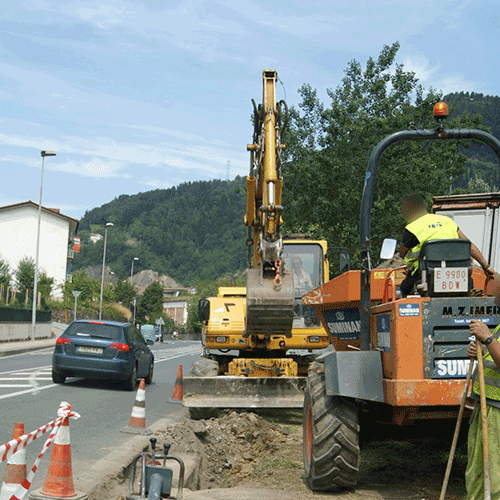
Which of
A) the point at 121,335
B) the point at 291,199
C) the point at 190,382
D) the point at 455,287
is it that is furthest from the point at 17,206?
the point at 455,287

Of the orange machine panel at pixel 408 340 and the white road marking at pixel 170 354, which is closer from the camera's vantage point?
the orange machine panel at pixel 408 340

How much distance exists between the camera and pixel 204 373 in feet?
36.7

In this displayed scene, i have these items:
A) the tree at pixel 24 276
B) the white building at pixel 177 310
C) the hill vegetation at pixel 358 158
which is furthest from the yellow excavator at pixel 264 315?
the white building at pixel 177 310

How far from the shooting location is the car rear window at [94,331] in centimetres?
1583

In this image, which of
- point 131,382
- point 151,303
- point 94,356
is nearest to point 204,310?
point 94,356

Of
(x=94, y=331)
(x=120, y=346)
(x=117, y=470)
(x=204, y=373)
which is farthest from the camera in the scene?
(x=94, y=331)

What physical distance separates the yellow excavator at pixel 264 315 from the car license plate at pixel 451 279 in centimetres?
418

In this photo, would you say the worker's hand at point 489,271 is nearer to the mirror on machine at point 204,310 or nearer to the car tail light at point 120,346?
the mirror on machine at point 204,310

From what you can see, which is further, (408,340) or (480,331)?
(408,340)

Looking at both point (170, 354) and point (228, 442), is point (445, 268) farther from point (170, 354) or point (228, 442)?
point (170, 354)

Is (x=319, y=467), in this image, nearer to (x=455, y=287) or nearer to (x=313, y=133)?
(x=455, y=287)

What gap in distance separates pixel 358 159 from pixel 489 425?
1034 inches

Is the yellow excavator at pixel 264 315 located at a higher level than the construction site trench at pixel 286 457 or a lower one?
higher

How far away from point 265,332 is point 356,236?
18936mm
